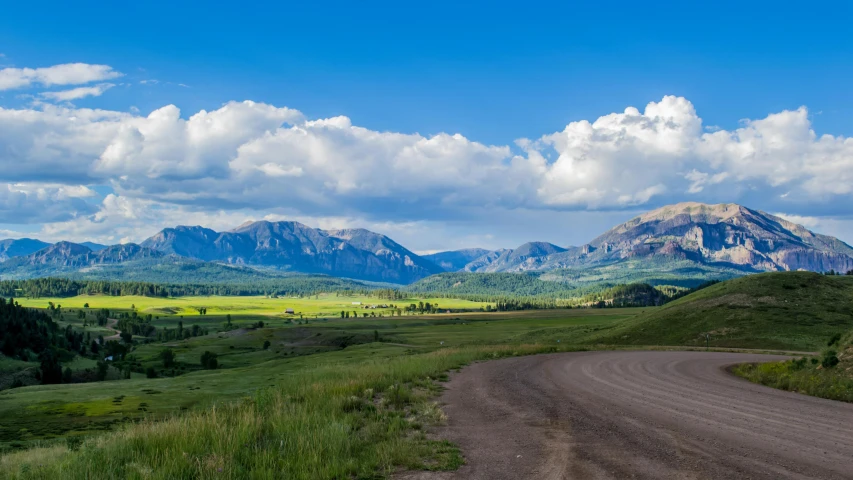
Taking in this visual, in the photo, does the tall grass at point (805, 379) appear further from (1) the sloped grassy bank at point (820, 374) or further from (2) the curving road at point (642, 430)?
(2) the curving road at point (642, 430)

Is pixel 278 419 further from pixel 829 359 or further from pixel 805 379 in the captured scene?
pixel 829 359

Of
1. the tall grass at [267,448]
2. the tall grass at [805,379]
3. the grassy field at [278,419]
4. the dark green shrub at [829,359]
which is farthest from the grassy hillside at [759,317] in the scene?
the tall grass at [267,448]

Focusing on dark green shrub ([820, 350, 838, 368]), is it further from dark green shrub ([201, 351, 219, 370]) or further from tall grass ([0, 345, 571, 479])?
dark green shrub ([201, 351, 219, 370])

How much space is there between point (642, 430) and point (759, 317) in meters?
77.3

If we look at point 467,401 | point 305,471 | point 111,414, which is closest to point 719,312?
point 467,401

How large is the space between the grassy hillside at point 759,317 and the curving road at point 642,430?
52.5 meters

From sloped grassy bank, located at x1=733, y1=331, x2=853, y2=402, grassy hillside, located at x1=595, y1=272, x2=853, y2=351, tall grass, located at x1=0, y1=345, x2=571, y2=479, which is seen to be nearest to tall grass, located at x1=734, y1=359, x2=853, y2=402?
sloped grassy bank, located at x1=733, y1=331, x2=853, y2=402

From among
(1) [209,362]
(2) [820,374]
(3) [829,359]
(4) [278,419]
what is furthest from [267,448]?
(1) [209,362]

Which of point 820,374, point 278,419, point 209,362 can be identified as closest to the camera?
point 278,419

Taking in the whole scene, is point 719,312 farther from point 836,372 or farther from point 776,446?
point 776,446

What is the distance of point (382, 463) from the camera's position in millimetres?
11680

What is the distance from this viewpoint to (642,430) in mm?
15227

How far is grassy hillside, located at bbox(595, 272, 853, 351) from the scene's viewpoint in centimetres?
7175

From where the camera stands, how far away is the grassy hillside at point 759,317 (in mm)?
71750
